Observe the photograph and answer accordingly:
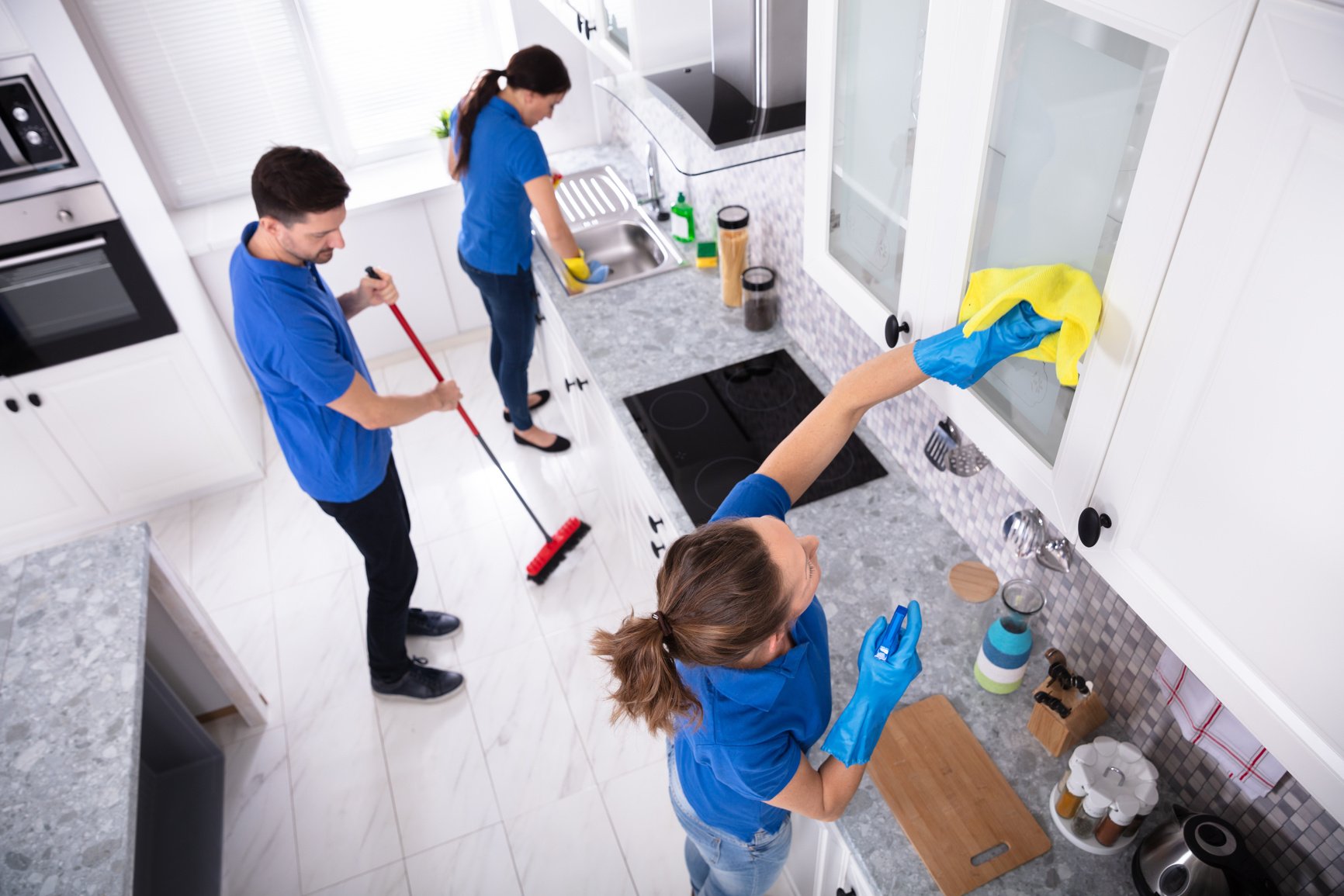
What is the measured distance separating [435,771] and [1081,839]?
5.97 ft

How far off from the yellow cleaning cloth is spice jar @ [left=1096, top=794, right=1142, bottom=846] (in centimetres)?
74

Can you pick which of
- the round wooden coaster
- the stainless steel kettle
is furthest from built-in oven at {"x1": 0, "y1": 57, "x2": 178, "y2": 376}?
the stainless steel kettle

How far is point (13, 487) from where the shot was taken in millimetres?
3199

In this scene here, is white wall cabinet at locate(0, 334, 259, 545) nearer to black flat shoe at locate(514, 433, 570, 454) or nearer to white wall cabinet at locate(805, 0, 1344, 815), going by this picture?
black flat shoe at locate(514, 433, 570, 454)

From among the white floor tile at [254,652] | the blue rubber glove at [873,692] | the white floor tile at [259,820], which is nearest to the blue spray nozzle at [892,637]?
the blue rubber glove at [873,692]

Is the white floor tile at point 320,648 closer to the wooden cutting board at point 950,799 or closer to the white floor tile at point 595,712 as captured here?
the white floor tile at point 595,712

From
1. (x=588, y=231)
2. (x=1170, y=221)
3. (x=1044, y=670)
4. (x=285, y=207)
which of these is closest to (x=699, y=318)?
(x=588, y=231)

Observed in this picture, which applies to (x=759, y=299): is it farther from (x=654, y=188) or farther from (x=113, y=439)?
(x=113, y=439)

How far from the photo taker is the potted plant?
137 inches

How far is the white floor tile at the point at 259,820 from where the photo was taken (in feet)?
7.63

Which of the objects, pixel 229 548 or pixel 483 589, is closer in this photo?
pixel 483 589

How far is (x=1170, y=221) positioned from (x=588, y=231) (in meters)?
2.62

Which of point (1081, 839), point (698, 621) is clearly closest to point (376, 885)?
point (698, 621)

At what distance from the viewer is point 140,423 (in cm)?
325
